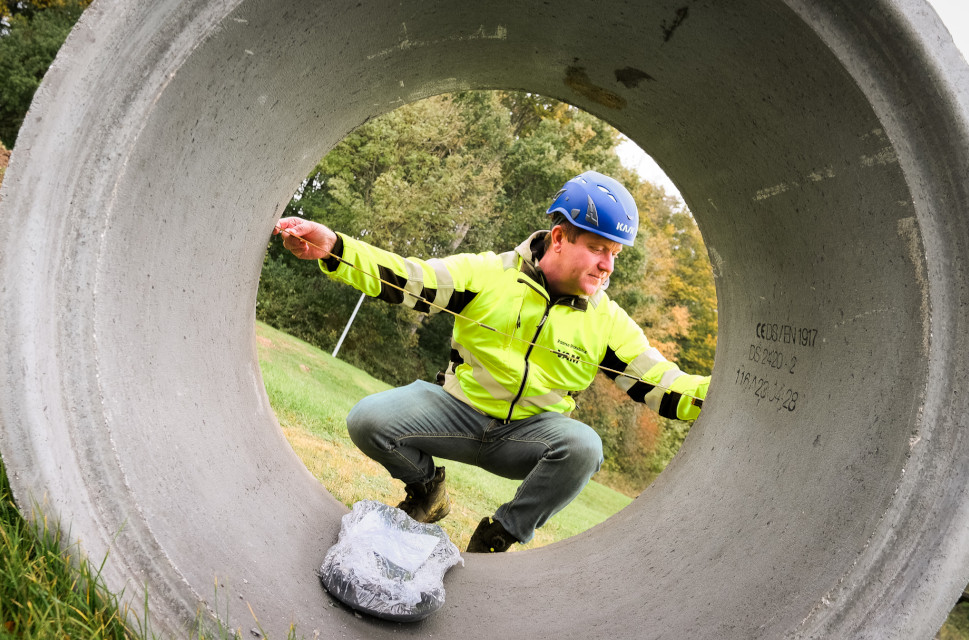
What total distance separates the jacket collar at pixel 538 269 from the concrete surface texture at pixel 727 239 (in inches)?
26.5

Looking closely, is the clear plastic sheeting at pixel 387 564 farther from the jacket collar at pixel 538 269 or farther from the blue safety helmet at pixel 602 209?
the blue safety helmet at pixel 602 209

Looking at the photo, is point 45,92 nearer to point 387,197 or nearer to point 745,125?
point 745,125

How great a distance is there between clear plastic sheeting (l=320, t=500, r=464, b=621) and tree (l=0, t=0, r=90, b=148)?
41.1 feet

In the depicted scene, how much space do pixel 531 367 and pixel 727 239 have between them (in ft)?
3.46

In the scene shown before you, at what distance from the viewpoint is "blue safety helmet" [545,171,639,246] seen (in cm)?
311

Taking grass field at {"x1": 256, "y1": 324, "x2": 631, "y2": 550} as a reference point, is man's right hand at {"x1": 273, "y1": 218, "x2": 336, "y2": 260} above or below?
above

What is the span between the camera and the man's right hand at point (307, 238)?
105 inches

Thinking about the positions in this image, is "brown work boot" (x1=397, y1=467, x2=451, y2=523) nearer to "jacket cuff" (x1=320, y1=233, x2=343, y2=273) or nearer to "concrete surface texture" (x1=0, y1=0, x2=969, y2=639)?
"concrete surface texture" (x1=0, y1=0, x2=969, y2=639)

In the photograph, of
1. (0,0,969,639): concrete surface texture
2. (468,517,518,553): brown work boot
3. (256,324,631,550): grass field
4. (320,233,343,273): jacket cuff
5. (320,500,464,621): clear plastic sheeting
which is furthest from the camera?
(256,324,631,550): grass field

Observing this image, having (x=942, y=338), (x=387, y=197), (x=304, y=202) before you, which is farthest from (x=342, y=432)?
(x=304, y=202)

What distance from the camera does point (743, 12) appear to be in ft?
6.81

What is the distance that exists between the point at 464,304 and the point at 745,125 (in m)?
1.39

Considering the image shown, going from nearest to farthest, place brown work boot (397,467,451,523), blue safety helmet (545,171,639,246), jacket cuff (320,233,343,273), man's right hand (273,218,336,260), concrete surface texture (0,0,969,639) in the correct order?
concrete surface texture (0,0,969,639) < man's right hand (273,218,336,260) < jacket cuff (320,233,343,273) < blue safety helmet (545,171,639,246) < brown work boot (397,467,451,523)

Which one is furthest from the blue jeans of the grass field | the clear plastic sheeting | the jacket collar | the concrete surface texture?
the grass field
